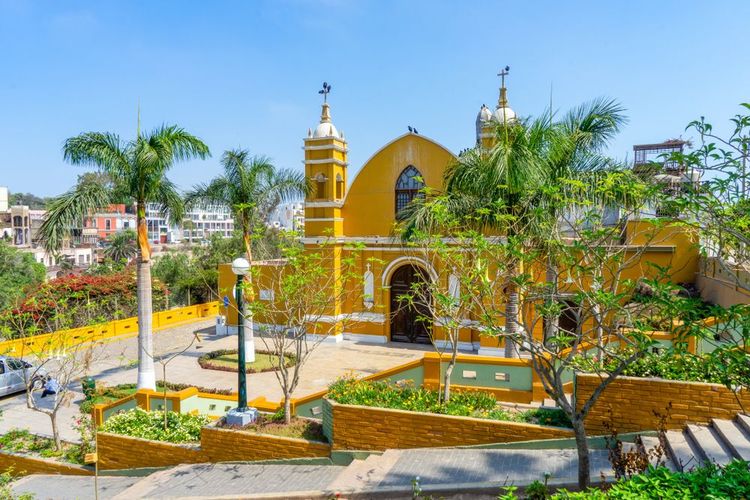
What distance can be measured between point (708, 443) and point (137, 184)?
40.8 ft

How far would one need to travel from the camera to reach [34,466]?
1008 cm

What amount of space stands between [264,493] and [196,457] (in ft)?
8.26

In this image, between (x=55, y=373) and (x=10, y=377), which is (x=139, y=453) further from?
(x=10, y=377)

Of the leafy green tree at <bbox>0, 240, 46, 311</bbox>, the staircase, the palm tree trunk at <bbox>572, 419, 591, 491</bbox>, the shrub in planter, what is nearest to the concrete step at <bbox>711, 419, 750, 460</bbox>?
the staircase

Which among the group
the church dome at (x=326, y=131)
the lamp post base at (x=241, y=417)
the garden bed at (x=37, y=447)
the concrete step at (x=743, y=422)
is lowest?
the garden bed at (x=37, y=447)

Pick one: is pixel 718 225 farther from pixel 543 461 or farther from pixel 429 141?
pixel 429 141

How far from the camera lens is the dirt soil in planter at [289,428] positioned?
8.55 meters

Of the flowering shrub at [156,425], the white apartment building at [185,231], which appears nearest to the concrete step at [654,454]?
the flowering shrub at [156,425]

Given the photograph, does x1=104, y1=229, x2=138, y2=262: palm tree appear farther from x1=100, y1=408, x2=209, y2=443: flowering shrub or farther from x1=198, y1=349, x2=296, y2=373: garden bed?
x1=100, y1=408, x2=209, y2=443: flowering shrub

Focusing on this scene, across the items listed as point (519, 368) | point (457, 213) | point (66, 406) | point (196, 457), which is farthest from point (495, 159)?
point (66, 406)

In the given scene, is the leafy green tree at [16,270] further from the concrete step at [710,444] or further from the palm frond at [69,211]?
the concrete step at [710,444]

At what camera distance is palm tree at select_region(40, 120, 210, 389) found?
1192 centimetres

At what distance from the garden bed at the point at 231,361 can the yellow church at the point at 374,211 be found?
2261 millimetres

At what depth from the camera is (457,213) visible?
11383mm
